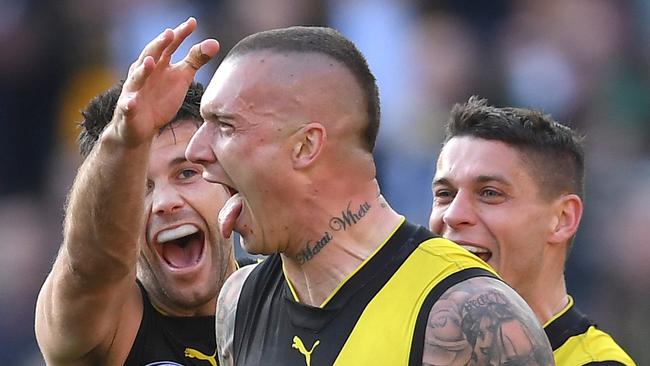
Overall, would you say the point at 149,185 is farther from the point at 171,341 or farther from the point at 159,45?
the point at 159,45

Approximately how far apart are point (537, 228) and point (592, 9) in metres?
3.78

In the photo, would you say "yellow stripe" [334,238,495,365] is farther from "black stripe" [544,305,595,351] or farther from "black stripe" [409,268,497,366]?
"black stripe" [544,305,595,351]

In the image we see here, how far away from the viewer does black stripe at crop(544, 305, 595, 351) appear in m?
5.03

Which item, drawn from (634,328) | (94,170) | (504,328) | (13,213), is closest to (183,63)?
(94,170)

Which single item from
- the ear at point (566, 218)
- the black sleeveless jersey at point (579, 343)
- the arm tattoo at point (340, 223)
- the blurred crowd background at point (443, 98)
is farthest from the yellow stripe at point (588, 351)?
the blurred crowd background at point (443, 98)

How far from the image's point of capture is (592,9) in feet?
28.7

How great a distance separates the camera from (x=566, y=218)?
17.9ft

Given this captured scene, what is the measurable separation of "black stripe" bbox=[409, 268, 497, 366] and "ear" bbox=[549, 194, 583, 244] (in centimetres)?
150

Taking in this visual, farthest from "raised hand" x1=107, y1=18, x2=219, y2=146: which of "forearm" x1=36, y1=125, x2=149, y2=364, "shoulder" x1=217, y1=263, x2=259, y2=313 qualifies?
"shoulder" x1=217, y1=263, x2=259, y2=313

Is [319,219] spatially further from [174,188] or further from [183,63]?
[174,188]

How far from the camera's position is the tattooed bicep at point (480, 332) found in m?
3.75

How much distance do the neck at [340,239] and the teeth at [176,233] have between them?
1.15 meters

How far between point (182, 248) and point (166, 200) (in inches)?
11.9

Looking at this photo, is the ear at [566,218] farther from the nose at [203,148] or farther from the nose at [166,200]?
the nose at [203,148]
